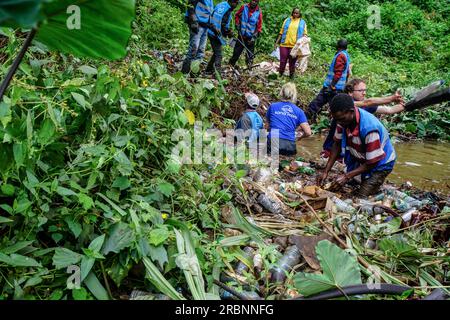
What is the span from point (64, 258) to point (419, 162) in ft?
19.6

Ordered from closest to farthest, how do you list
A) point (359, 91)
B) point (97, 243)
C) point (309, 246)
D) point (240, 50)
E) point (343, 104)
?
point (97, 243)
point (309, 246)
point (343, 104)
point (359, 91)
point (240, 50)

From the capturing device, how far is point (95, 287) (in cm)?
218

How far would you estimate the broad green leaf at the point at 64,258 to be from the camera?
2.14 meters

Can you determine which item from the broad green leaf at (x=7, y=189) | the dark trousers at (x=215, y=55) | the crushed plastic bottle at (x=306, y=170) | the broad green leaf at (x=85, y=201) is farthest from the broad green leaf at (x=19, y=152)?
the dark trousers at (x=215, y=55)

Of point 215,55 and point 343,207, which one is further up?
point 215,55

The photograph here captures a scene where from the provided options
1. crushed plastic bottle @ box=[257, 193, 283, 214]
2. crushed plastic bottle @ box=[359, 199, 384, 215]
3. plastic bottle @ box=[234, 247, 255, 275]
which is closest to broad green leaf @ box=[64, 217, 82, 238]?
plastic bottle @ box=[234, 247, 255, 275]

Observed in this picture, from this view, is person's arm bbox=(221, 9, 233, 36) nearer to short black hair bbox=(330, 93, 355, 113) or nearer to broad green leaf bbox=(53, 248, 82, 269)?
short black hair bbox=(330, 93, 355, 113)

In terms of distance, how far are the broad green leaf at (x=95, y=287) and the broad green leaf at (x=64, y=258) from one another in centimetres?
10

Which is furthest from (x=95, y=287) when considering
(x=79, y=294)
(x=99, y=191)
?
(x=99, y=191)

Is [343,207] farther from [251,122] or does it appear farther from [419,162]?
[419,162]

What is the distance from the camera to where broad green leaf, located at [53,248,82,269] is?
214 cm

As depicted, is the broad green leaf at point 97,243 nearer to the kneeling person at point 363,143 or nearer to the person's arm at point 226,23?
the kneeling person at point 363,143
